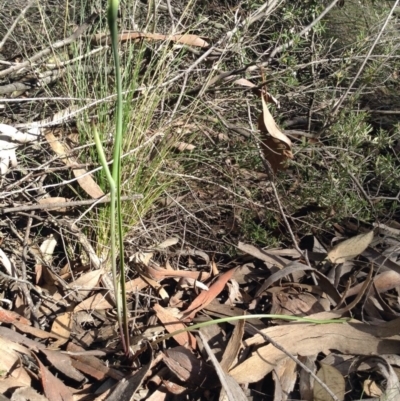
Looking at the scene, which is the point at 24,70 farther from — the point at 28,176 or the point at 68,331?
the point at 68,331

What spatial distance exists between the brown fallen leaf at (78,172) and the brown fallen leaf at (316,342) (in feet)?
2.31

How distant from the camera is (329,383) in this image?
177cm

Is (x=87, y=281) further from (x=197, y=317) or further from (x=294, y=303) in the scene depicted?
(x=294, y=303)

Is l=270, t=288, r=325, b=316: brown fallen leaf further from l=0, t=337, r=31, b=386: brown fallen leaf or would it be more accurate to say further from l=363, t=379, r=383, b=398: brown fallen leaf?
l=0, t=337, r=31, b=386: brown fallen leaf

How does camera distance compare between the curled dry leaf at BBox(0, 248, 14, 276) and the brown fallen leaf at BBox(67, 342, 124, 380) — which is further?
the curled dry leaf at BBox(0, 248, 14, 276)

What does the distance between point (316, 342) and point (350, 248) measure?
1.47 feet

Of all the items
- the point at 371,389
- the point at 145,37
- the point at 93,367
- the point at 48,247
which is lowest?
the point at 371,389

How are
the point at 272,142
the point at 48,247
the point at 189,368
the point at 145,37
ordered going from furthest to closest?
the point at 145,37
the point at 272,142
the point at 48,247
the point at 189,368

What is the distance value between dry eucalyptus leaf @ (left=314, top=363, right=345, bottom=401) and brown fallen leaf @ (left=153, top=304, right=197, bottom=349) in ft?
1.27

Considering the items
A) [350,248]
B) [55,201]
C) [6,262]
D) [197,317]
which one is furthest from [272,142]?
[6,262]

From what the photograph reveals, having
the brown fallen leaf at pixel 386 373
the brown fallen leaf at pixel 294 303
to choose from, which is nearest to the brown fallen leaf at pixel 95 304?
the brown fallen leaf at pixel 294 303

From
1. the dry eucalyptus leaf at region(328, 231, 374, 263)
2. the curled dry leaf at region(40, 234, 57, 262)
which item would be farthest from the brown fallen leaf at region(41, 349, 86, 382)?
the dry eucalyptus leaf at region(328, 231, 374, 263)

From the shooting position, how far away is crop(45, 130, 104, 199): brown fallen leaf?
2.07 meters

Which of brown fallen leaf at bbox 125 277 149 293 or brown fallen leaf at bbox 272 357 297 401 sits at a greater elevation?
brown fallen leaf at bbox 125 277 149 293
